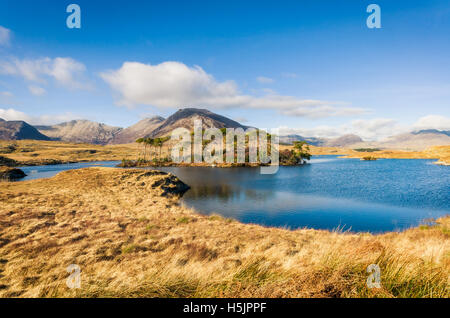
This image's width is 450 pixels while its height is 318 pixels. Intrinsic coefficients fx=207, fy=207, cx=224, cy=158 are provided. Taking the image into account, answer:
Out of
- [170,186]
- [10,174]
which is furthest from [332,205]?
[10,174]

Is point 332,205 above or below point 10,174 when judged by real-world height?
below

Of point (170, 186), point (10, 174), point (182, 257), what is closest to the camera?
point (182, 257)

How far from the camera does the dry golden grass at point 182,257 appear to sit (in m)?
4.82

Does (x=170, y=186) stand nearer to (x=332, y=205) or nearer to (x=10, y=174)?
(x=332, y=205)

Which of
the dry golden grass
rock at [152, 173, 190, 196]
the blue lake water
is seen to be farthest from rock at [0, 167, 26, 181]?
the blue lake water

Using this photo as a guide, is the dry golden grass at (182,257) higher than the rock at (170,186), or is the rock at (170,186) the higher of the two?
the dry golden grass at (182,257)

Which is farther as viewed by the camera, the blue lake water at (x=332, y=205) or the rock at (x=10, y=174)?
the rock at (x=10, y=174)

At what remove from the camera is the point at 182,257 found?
10.2 m

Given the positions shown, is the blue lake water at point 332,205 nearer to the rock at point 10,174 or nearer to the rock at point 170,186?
the rock at point 170,186

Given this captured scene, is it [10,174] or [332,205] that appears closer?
[332,205]

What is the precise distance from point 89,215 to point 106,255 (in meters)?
11.1

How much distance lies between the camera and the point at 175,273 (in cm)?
614

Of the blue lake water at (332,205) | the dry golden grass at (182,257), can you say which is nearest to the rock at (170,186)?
the blue lake water at (332,205)
